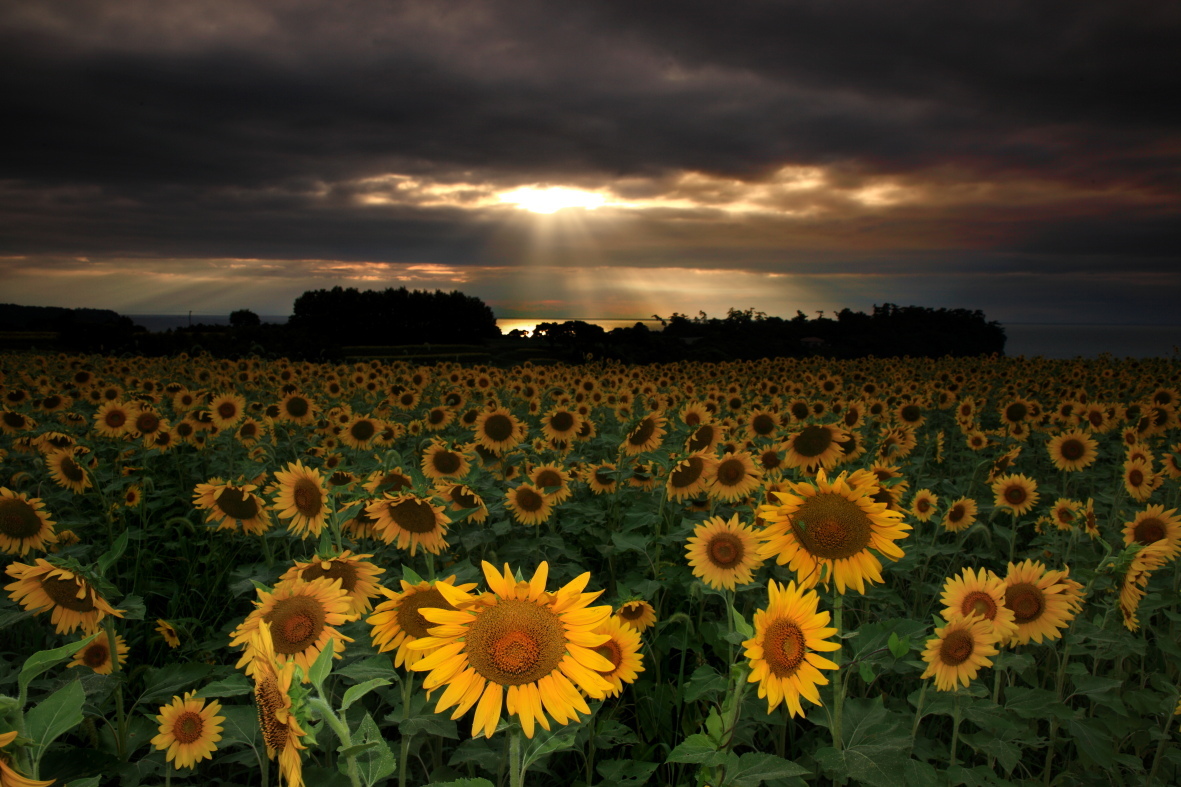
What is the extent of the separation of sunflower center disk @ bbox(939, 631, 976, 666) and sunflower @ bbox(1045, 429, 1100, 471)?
6274 mm

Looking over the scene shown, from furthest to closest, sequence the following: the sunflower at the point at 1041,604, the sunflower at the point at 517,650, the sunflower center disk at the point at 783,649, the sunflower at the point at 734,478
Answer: the sunflower at the point at 734,478 < the sunflower at the point at 1041,604 < the sunflower center disk at the point at 783,649 < the sunflower at the point at 517,650

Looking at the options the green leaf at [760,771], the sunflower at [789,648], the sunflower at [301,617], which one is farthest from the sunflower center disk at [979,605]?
the sunflower at [301,617]

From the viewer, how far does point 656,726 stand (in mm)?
3621

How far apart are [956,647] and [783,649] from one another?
0.99 meters

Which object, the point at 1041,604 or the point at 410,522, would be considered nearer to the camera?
the point at 1041,604

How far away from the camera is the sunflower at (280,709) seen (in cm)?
136

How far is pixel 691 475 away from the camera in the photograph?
4.97m

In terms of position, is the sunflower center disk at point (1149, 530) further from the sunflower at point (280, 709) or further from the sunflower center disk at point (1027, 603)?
the sunflower at point (280, 709)

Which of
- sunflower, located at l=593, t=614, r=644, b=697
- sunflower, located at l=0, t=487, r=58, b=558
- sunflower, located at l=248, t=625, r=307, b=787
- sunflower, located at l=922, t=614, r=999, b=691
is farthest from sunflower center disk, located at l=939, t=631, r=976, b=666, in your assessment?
sunflower, located at l=0, t=487, r=58, b=558

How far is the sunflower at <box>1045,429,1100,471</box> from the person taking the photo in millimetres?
Answer: 7398

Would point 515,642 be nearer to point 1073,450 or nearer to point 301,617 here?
point 301,617

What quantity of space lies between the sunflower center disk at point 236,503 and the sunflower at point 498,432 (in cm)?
297

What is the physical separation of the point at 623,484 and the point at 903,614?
9.27ft

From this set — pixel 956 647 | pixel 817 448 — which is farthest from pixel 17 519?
pixel 817 448
